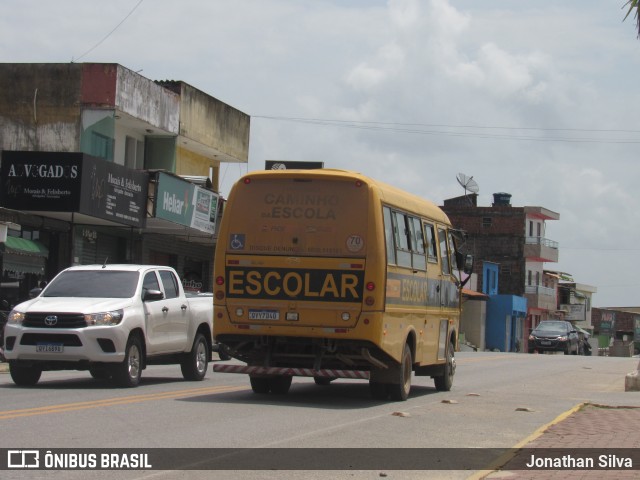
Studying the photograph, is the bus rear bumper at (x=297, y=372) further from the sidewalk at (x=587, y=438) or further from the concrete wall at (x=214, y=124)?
the concrete wall at (x=214, y=124)

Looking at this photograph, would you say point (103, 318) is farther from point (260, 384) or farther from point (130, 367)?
point (260, 384)

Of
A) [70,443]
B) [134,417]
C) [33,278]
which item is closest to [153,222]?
[33,278]

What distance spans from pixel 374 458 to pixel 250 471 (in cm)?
153

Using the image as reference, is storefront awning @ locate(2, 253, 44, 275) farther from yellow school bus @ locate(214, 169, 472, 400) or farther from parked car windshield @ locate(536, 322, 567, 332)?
parked car windshield @ locate(536, 322, 567, 332)

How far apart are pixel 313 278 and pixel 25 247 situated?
Answer: 1674 centimetres

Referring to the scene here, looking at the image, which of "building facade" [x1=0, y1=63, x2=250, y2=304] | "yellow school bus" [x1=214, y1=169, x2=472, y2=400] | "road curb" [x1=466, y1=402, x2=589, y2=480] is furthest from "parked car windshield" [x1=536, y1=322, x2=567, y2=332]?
"road curb" [x1=466, y1=402, x2=589, y2=480]

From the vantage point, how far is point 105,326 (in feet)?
56.1

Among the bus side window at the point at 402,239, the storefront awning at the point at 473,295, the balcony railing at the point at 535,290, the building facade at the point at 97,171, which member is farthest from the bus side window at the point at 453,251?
the balcony railing at the point at 535,290

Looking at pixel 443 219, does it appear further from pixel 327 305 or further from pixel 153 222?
pixel 153 222

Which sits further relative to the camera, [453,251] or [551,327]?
[551,327]

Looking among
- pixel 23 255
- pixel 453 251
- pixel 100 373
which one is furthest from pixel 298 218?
pixel 23 255

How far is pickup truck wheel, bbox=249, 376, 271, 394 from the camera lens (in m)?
17.0

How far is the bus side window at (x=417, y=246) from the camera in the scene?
17.3 meters

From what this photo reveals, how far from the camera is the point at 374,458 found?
34.6 ft
